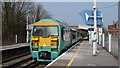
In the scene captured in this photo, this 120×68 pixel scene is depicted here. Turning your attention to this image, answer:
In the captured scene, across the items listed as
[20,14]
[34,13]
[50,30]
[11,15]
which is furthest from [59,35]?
[34,13]

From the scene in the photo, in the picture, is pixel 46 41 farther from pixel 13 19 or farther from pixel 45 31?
pixel 13 19

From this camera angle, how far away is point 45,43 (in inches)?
843

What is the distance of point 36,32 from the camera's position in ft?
73.4

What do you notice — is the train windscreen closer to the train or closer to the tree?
the train

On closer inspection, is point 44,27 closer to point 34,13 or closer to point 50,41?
point 50,41

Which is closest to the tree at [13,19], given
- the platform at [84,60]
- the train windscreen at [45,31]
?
the train windscreen at [45,31]

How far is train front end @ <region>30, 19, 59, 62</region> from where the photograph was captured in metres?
21.2

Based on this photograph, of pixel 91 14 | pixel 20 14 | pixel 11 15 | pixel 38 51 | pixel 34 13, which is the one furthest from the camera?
pixel 34 13

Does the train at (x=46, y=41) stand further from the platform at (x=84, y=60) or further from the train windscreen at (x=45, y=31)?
the platform at (x=84, y=60)

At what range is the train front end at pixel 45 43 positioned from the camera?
837 inches

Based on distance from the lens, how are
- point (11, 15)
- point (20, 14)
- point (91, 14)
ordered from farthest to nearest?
point (20, 14), point (11, 15), point (91, 14)

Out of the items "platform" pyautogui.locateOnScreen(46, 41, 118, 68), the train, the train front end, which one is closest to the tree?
the train

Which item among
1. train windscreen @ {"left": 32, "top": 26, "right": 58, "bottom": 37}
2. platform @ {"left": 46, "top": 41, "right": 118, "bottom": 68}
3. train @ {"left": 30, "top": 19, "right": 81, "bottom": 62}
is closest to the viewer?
platform @ {"left": 46, "top": 41, "right": 118, "bottom": 68}

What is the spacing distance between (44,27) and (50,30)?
592 millimetres
